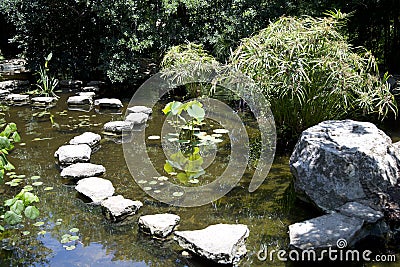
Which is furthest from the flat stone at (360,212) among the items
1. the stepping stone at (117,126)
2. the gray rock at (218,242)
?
the stepping stone at (117,126)

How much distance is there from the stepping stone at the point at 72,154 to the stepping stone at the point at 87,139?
26cm

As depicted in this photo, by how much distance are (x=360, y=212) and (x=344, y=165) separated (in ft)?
1.29

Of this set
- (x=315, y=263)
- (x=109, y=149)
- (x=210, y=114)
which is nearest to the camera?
(x=315, y=263)

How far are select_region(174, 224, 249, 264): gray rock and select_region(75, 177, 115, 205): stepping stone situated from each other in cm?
103

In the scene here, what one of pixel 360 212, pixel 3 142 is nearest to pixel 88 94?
pixel 3 142

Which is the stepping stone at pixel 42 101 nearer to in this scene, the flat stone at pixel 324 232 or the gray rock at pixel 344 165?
the gray rock at pixel 344 165

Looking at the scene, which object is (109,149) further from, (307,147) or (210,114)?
(307,147)

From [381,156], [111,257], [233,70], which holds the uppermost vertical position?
[233,70]

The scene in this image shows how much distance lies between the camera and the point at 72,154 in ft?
16.0

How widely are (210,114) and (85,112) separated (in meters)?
2.00

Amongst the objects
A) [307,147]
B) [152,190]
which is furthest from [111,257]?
[307,147]

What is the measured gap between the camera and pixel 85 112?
709 cm

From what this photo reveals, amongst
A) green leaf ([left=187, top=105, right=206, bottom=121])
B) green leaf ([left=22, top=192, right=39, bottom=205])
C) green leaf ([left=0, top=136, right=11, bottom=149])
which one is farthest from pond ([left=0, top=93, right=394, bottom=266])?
green leaf ([left=0, top=136, right=11, bottom=149])

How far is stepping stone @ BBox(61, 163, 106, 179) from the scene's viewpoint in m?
4.50
